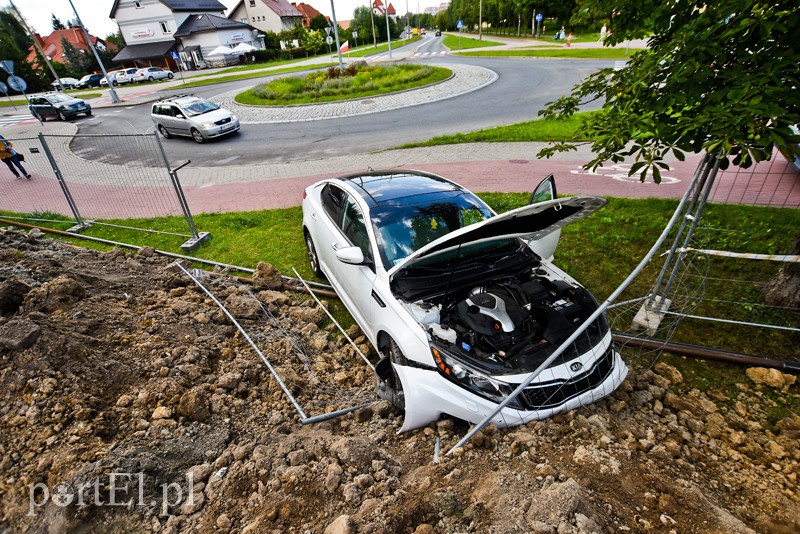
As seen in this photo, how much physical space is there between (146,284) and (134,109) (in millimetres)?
26930

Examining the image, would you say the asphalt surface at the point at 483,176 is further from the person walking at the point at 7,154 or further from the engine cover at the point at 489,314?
the engine cover at the point at 489,314

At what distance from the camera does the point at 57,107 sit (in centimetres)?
2389

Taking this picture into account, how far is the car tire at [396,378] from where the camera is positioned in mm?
3564

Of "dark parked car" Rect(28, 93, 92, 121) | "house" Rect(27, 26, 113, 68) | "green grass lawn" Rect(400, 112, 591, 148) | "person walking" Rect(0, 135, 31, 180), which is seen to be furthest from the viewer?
"house" Rect(27, 26, 113, 68)

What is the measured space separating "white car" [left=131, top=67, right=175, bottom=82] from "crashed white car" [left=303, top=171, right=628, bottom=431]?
1876 inches

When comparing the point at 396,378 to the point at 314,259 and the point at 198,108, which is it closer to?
the point at 314,259

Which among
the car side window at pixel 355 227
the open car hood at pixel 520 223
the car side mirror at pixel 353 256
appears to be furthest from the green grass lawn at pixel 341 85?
the open car hood at pixel 520 223

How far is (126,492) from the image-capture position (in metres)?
2.71

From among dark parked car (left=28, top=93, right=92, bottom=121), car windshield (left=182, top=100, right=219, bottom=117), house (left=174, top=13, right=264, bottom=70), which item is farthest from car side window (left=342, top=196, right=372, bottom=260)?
house (left=174, top=13, right=264, bottom=70)

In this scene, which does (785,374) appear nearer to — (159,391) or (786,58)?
(786,58)

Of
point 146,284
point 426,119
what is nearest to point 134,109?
point 426,119

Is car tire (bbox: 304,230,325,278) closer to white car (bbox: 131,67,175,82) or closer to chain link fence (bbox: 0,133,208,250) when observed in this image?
chain link fence (bbox: 0,133,208,250)

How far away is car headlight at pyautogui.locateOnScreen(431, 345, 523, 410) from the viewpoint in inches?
122

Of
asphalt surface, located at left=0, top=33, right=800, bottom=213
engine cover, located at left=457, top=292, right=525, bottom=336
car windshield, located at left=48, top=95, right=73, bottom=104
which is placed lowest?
asphalt surface, located at left=0, top=33, right=800, bottom=213
